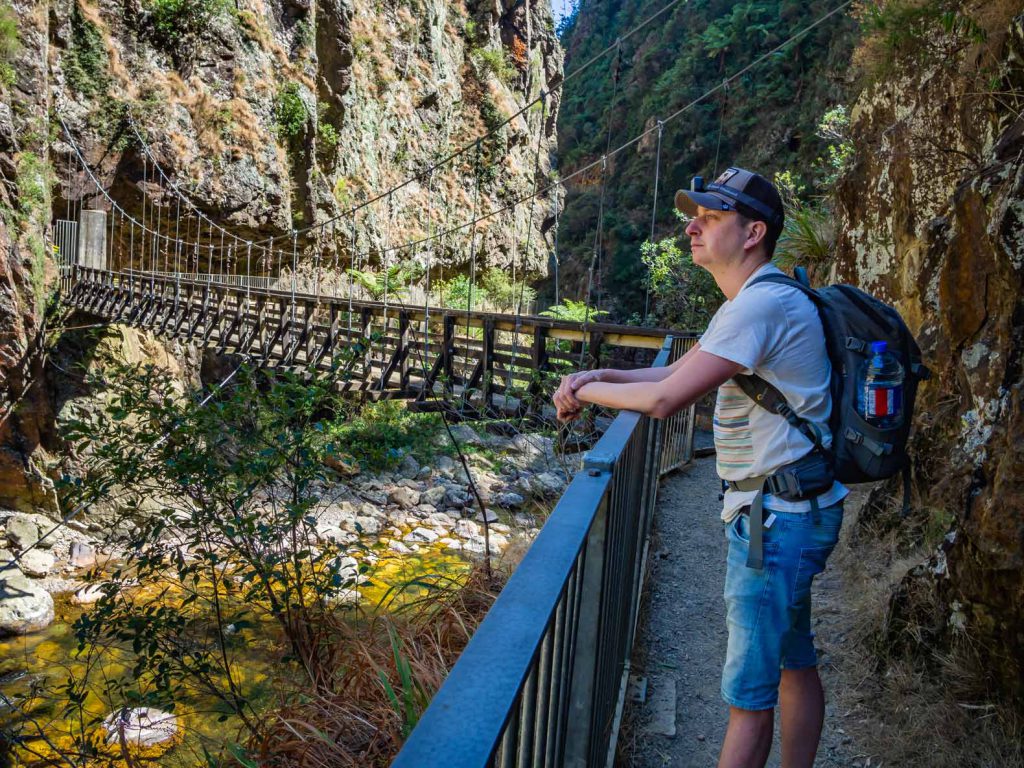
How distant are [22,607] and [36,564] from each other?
1532 mm

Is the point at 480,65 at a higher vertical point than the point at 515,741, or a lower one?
higher

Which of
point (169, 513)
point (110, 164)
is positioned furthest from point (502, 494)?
point (110, 164)

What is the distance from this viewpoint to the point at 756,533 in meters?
1.23

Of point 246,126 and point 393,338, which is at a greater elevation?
point 246,126

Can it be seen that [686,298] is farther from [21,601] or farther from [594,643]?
[594,643]

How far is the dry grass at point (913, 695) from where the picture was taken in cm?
175

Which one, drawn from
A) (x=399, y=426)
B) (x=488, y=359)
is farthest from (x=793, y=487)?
(x=399, y=426)

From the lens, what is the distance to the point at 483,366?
281 inches

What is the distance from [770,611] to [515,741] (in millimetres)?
792

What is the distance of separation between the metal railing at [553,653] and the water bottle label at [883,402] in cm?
41

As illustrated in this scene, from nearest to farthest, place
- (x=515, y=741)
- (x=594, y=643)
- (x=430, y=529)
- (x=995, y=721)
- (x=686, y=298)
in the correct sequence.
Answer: (x=515, y=741)
(x=594, y=643)
(x=995, y=721)
(x=430, y=529)
(x=686, y=298)

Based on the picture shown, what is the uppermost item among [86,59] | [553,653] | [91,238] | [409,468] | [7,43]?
[86,59]

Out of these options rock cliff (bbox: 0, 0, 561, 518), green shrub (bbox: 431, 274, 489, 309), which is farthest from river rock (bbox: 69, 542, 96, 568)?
green shrub (bbox: 431, 274, 489, 309)

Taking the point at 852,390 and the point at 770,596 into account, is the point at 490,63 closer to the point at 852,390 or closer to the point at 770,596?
the point at 852,390
